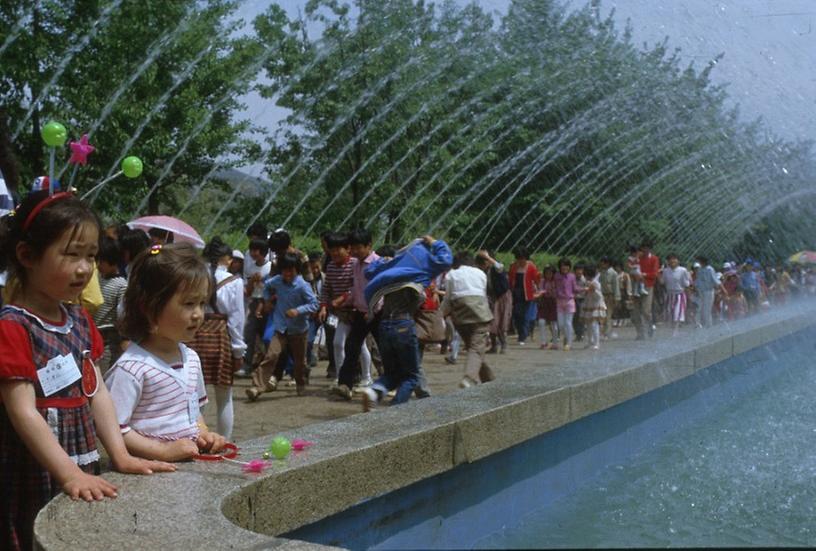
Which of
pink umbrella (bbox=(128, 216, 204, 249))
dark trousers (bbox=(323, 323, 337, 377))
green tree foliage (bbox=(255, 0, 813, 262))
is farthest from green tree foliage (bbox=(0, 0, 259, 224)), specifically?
pink umbrella (bbox=(128, 216, 204, 249))

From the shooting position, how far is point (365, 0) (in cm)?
1953

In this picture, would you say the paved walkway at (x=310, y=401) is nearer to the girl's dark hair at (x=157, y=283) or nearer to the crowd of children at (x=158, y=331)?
the crowd of children at (x=158, y=331)

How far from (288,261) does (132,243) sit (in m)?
2.76

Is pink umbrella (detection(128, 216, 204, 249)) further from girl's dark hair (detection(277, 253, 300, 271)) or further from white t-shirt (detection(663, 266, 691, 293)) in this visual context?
white t-shirt (detection(663, 266, 691, 293))

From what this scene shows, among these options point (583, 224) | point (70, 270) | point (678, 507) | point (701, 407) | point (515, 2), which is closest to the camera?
point (70, 270)

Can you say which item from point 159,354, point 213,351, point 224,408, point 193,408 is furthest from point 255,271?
point 159,354

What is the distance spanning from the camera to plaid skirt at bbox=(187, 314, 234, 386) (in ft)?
19.6

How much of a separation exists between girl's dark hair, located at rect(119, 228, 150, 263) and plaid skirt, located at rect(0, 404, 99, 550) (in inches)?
137

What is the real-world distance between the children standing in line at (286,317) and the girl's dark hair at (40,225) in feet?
19.1

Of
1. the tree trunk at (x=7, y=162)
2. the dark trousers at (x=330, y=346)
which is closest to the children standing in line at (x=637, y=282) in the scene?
the dark trousers at (x=330, y=346)

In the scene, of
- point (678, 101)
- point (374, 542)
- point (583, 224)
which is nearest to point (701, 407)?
point (374, 542)

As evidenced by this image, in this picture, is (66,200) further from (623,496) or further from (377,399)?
(377,399)

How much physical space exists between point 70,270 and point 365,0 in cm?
1725

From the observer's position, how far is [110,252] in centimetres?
630
